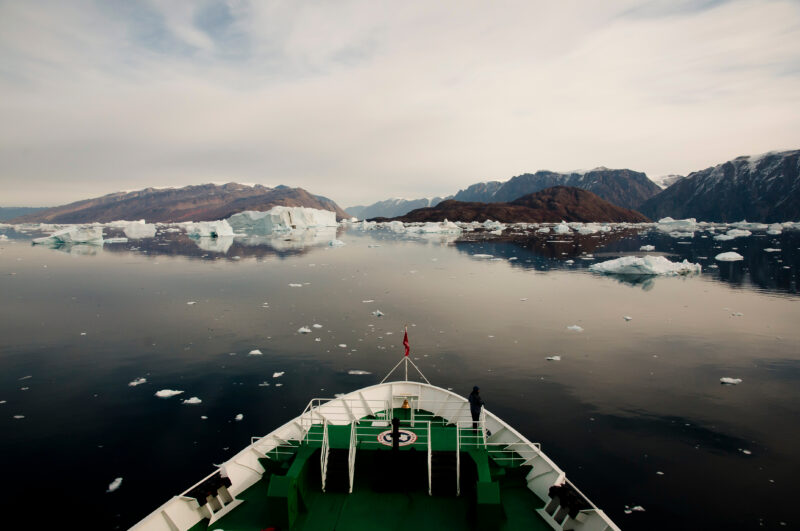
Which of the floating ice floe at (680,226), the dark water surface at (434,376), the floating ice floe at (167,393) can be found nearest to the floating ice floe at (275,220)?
the dark water surface at (434,376)

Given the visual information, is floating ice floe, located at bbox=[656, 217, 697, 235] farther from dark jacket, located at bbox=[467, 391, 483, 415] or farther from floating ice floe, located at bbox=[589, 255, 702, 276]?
dark jacket, located at bbox=[467, 391, 483, 415]

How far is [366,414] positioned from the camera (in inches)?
509

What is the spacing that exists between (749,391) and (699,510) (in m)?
9.41

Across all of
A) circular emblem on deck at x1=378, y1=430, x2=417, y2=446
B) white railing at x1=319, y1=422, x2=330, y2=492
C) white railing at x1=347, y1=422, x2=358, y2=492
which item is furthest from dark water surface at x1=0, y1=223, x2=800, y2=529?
white railing at x1=347, y1=422, x2=358, y2=492

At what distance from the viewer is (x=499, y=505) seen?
310 inches

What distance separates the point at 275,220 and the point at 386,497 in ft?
404

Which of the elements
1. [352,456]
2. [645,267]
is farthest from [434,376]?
[645,267]

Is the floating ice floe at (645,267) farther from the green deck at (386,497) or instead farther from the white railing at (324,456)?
the white railing at (324,456)

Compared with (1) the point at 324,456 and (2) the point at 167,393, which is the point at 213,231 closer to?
(2) the point at 167,393

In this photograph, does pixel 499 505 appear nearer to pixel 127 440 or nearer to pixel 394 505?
pixel 394 505

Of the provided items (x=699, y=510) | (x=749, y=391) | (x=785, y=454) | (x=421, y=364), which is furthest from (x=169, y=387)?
(x=749, y=391)

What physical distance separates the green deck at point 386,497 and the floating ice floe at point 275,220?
12183 centimetres

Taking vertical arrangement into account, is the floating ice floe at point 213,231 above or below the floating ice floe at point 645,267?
above

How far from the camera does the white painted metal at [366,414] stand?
25.6 ft
